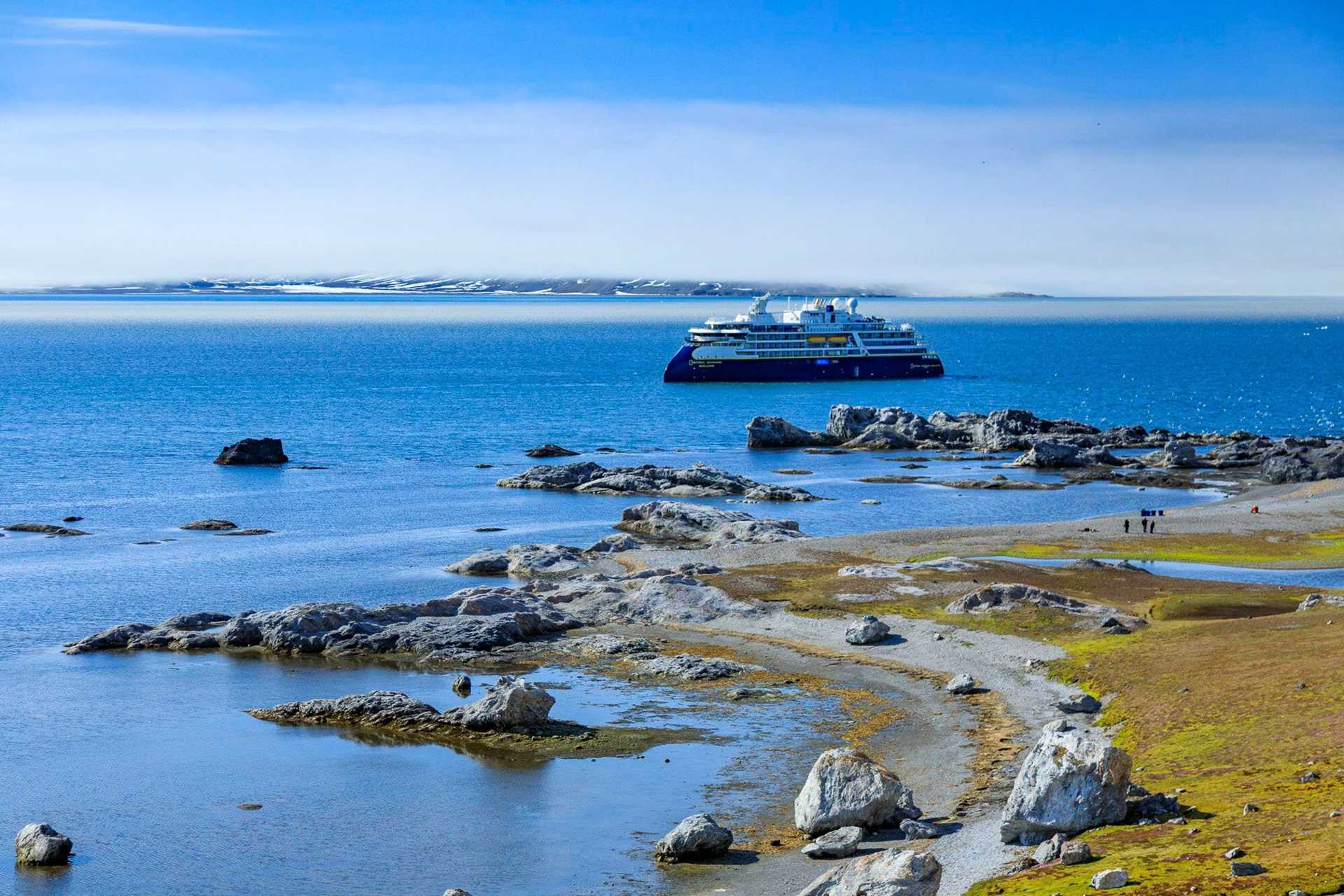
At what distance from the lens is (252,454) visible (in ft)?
409

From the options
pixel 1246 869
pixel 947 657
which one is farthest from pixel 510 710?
pixel 1246 869

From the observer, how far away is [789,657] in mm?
56625

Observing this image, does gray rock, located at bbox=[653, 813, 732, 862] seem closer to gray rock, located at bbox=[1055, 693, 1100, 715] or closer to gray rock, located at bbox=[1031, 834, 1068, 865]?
gray rock, located at bbox=[1031, 834, 1068, 865]

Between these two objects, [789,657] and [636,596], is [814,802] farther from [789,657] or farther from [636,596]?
[636,596]

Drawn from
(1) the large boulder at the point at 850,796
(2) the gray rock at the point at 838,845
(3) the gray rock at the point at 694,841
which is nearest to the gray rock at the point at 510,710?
(3) the gray rock at the point at 694,841

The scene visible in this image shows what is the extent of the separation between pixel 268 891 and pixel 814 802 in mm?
13385

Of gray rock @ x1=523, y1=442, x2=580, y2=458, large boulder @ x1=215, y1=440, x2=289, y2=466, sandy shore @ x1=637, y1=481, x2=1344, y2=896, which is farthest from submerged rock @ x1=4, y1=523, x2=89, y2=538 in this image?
gray rock @ x1=523, y1=442, x2=580, y2=458

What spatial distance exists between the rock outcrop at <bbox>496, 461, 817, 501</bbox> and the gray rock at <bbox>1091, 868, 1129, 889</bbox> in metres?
A: 76.3

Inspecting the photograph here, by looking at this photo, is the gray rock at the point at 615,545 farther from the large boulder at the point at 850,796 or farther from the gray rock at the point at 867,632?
the large boulder at the point at 850,796

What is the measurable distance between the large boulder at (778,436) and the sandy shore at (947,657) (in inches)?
1801

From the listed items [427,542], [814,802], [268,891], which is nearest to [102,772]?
[268,891]

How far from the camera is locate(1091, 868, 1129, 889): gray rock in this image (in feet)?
88.5

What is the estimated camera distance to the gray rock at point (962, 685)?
5025cm

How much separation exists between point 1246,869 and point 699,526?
60689mm
